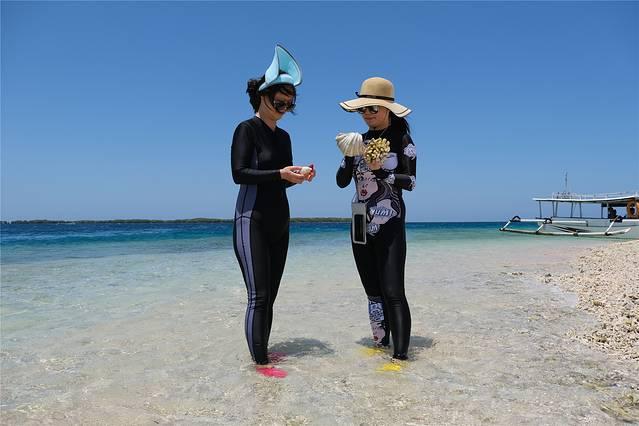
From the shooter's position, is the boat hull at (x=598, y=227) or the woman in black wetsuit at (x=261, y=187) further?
the boat hull at (x=598, y=227)

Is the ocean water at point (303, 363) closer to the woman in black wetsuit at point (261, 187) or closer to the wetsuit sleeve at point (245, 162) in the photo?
the woman in black wetsuit at point (261, 187)

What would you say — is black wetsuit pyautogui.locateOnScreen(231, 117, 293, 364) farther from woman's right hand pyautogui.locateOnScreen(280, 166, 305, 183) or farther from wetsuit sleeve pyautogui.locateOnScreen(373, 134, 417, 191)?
wetsuit sleeve pyautogui.locateOnScreen(373, 134, 417, 191)

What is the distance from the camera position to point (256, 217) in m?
3.10

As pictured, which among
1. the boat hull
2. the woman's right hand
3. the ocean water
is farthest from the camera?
the boat hull

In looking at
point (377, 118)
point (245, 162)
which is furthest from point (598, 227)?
point (245, 162)

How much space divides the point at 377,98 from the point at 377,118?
0.51 ft

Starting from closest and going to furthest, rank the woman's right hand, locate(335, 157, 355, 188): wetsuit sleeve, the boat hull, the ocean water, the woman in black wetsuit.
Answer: the ocean water, the woman's right hand, the woman in black wetsuit, locate(335, 157, 355, 188): wetsuit sleeve, the boat hull

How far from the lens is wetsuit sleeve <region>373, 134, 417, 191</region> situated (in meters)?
3.15

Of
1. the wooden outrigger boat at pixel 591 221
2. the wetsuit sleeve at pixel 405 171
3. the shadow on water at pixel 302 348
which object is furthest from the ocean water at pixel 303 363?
the wooden outrigger boat at pixel 591 221

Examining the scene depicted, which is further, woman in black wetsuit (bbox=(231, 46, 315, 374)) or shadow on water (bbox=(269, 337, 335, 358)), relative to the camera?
shadow on water (bbox=(269, 337, 335, 358))

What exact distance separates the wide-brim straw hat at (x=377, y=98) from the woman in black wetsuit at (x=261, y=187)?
18.2 inches

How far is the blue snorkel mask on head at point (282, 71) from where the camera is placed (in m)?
3.11

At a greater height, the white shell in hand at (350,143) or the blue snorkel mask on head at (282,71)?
the blue snorkel mask on head at (282,71)

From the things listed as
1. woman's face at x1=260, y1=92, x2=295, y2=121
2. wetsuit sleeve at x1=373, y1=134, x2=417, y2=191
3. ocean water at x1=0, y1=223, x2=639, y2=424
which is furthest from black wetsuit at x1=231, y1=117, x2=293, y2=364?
wetsuit sleeve at x1=373, y1=134, x2=417, y2=191
